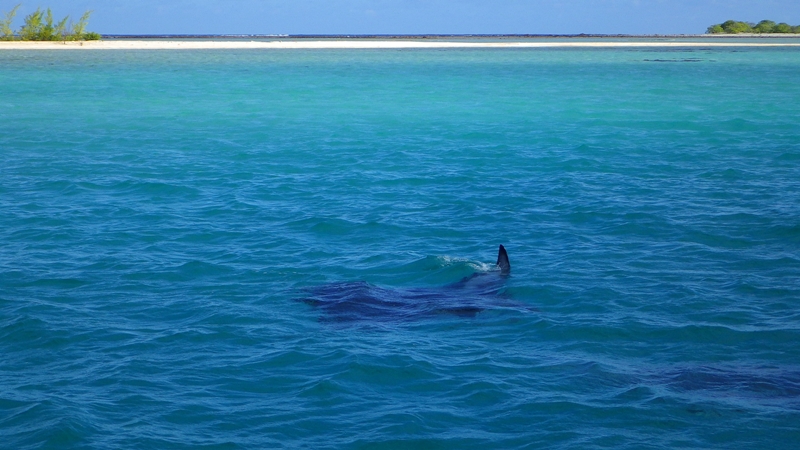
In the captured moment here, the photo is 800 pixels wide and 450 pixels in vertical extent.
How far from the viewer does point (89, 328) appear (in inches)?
459

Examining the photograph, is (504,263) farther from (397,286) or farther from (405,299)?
(405,299)

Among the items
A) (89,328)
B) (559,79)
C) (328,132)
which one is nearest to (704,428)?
(89,328)

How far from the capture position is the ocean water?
909cm

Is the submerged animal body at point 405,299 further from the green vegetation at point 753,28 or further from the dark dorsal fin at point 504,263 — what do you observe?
the green vegetation at point 753,28

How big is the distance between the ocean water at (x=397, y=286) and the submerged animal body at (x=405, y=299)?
0.36 feet

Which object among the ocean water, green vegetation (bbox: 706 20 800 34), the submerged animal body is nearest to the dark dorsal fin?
the submerged animal body

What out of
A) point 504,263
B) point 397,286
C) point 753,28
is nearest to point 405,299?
point 397,286

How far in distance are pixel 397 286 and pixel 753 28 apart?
176m

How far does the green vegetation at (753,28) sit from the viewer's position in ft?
541

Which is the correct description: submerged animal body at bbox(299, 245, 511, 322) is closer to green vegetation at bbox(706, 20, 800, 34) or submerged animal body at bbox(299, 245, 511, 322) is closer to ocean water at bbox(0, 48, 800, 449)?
ocean water at bbox(0, 48, 800, 449)

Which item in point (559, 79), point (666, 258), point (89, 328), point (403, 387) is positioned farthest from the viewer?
point (559, 79)

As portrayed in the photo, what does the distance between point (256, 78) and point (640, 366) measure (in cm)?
5132

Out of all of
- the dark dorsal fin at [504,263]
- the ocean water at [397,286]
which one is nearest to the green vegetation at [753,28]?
the ocean water at [397,286]

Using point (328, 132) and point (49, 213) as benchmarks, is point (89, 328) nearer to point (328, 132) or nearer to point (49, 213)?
point (49, 213)
